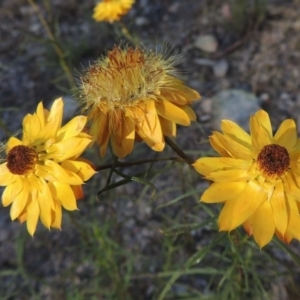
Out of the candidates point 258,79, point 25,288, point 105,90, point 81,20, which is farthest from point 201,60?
point 105,90

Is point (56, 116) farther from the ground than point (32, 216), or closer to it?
farther from the ground

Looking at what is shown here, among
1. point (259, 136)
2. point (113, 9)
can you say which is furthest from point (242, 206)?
point (113, 9)

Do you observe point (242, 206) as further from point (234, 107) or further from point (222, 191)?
point (234, 107)

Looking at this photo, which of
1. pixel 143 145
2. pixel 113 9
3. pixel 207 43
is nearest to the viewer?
pixel 113 9

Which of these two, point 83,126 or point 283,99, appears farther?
point 283,99

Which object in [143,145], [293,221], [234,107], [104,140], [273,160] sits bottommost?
[234,107]

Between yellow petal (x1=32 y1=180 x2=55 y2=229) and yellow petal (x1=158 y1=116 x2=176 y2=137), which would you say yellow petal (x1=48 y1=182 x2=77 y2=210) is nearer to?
yellow petal (x1=32 y1=180 x2=55 y2=229)

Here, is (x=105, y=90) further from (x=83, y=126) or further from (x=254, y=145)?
(x=254, y=145)
